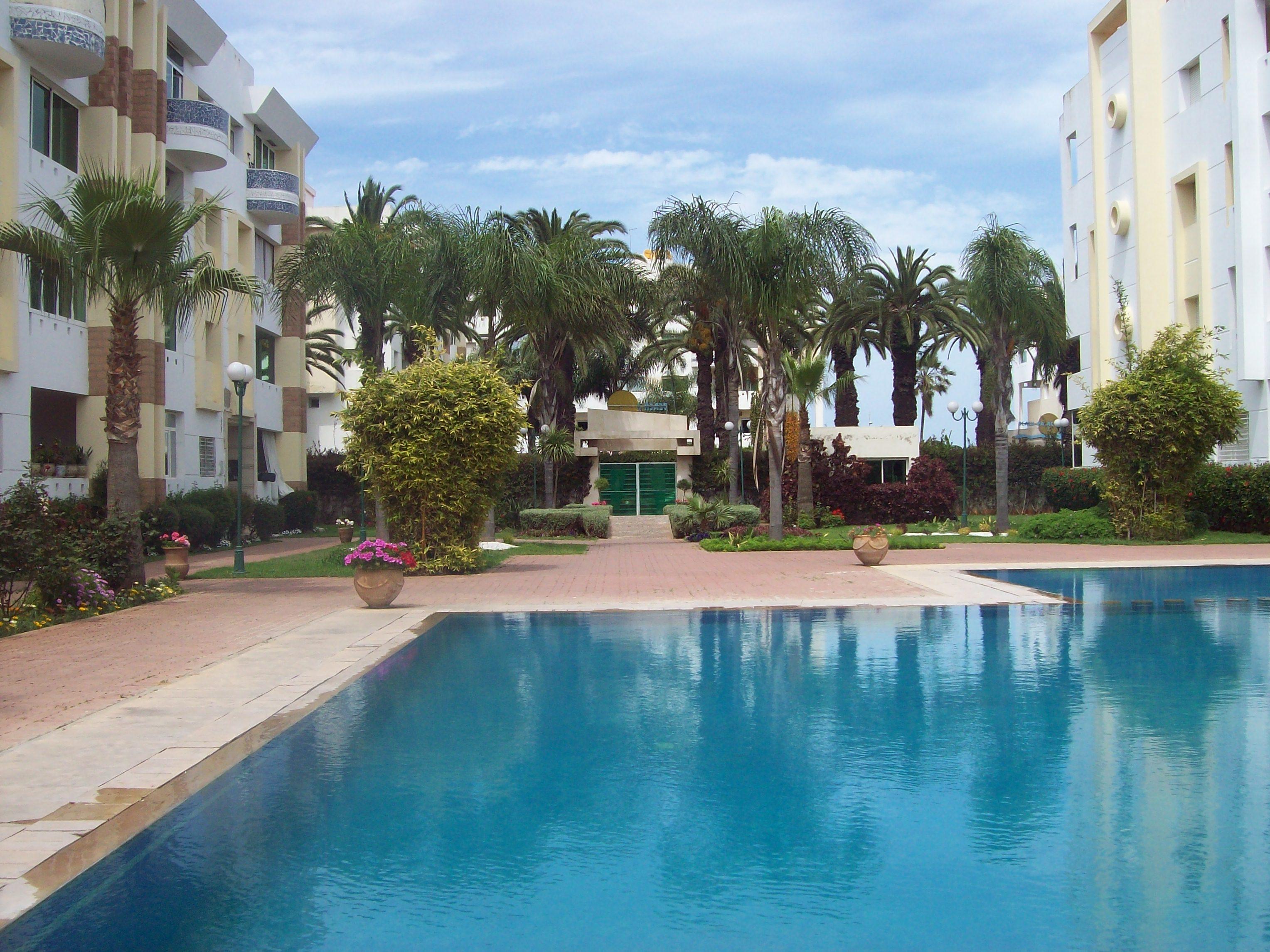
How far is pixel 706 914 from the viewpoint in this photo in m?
4.75

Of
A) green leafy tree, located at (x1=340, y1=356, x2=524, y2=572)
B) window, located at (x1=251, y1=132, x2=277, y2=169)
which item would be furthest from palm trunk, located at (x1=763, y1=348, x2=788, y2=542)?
window, located at (x1=251, y1=132, x2=277, y2=169)

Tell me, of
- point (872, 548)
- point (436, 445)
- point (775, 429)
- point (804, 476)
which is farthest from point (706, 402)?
point (436, 445)

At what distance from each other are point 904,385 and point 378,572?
3246cm

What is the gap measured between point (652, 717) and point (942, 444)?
39467 millimetres

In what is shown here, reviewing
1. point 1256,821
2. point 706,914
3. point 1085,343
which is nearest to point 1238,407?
point 1085,343

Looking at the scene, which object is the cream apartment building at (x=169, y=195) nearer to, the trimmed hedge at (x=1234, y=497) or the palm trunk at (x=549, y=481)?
the palm trunk at (x=549, y=481)

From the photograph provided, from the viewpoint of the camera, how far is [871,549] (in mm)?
21781

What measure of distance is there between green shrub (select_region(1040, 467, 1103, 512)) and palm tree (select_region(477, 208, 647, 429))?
15.8 m

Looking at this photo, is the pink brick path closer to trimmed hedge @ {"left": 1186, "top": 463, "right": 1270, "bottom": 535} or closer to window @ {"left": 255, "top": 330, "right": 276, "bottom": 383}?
trimmed hedge @ {"left": 1186, "top": 463, "right": 1270, "bottom": 535}

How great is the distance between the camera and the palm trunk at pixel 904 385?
42.5 metres

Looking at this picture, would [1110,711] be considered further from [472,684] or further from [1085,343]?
[1085,343]

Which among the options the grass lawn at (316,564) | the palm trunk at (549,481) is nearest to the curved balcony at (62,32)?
the grass lawn at (316,564)

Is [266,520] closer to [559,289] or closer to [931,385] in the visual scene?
[559,289]

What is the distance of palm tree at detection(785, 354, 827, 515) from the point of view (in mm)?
36594
